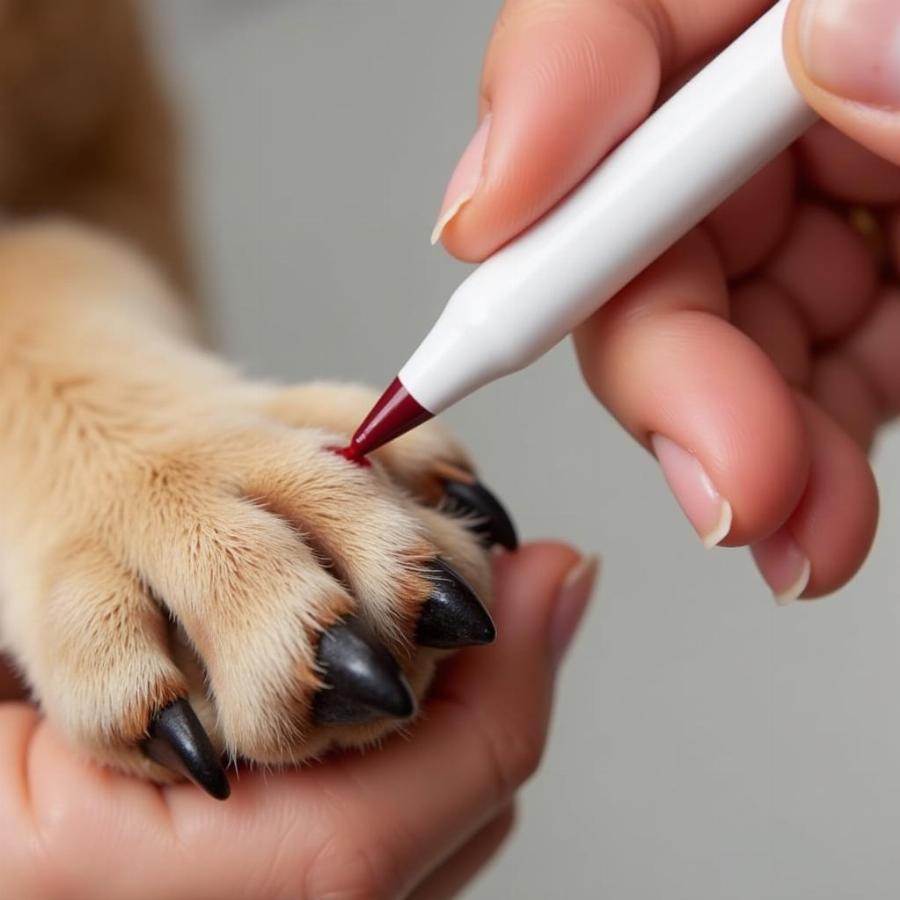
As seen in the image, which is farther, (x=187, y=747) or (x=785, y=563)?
(x=785, y=563)

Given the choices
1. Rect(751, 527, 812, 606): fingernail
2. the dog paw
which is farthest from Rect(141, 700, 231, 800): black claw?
Rect(751, 527, 812, 606): fingernail

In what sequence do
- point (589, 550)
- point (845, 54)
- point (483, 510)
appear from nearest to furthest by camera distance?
point (845, 54)
point (483, 510)
point (589, 550)

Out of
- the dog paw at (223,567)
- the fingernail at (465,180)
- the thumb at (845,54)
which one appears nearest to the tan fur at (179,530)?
the dog paw at (223,567)

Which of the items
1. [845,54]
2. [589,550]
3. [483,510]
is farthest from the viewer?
[589,550]

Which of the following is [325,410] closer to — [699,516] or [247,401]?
[247,401]

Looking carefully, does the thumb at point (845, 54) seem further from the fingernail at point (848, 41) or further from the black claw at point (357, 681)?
the black claw at point (357, 681)

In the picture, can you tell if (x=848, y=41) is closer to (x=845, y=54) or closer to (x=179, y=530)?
(x=845, y=54)

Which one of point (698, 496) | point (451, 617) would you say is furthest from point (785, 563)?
point (451, 617)
